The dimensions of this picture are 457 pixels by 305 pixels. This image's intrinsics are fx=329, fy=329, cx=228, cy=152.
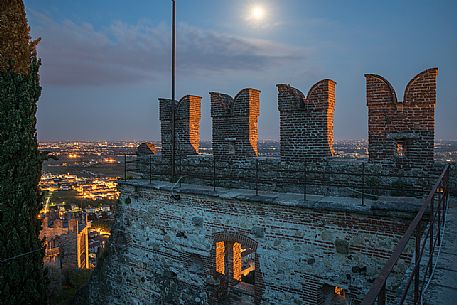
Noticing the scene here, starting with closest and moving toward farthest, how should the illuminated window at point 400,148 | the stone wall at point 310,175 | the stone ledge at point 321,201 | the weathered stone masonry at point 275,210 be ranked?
the stone ledge at point 321,201 < the weathered stone masonry at point 275,210 < the stone wall at point 310,175 < the illuminated window at point 400,148

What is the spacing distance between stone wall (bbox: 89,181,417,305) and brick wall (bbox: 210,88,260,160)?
4.61 ft

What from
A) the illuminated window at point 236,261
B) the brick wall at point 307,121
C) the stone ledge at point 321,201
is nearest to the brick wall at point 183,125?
the stone ledge at point 321,201

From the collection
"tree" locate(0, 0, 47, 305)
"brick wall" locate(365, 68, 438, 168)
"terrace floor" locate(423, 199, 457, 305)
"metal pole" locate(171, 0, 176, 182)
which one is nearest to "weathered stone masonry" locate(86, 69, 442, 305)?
"brick wall" locate(365, 68, 438, 168)

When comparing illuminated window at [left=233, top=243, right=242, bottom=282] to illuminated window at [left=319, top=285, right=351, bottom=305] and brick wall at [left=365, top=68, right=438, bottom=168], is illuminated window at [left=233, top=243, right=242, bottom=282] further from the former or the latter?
brick wall at [left=365, top=68, right=438, bottom=168]

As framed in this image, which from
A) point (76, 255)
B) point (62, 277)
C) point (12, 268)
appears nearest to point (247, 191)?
point (12, 268)

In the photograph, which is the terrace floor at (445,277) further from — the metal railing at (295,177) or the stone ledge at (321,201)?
the metal railing at (295,177)

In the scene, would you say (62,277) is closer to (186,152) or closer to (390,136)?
(186,152)

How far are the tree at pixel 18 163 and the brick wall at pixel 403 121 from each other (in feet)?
27.4

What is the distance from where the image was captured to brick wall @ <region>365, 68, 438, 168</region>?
6422mm

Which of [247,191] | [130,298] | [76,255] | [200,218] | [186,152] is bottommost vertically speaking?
[76,255]

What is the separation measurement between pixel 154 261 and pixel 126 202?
1.89 m

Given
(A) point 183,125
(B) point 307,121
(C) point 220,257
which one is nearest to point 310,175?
(B) point 307,121

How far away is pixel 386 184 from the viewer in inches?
268

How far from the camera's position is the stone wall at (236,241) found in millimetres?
5883
